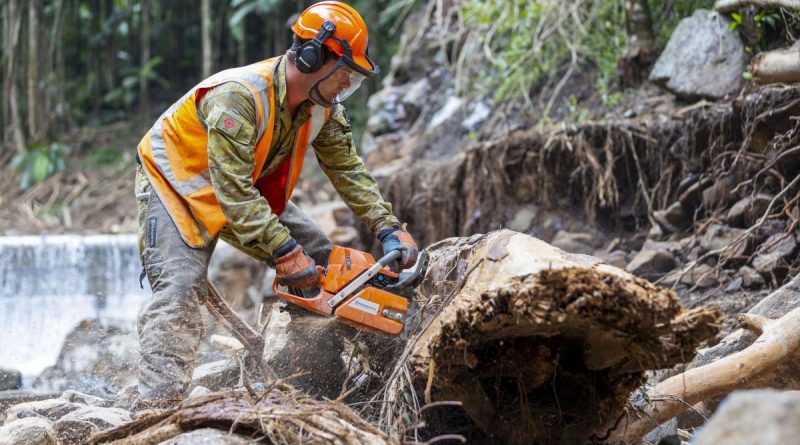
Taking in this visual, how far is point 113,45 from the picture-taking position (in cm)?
1777


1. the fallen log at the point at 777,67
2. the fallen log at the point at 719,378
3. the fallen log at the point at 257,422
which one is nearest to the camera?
the fallen log at the point at 257,422

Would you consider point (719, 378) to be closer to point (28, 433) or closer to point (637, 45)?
point (28, 433)

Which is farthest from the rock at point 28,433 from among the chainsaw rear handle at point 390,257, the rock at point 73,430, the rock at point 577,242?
the rock at point 577,242

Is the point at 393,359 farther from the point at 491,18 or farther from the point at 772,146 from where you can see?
the point at 491,18

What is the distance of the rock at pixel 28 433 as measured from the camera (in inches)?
115

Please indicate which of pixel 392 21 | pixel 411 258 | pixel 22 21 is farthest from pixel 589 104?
pixel 22 21

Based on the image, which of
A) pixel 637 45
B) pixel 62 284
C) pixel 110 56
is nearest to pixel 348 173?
pixel 637 45

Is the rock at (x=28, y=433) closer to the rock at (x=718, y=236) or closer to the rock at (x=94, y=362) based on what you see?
the rock at (x=94, y=362)

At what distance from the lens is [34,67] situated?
13.6 meters

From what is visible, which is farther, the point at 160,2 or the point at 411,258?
the point at 160,2

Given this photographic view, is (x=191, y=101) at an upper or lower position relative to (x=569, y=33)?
upper

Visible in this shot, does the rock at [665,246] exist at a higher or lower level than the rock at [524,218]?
higher

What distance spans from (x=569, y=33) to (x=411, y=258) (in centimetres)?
542

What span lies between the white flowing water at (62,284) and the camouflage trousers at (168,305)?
14.5ft
